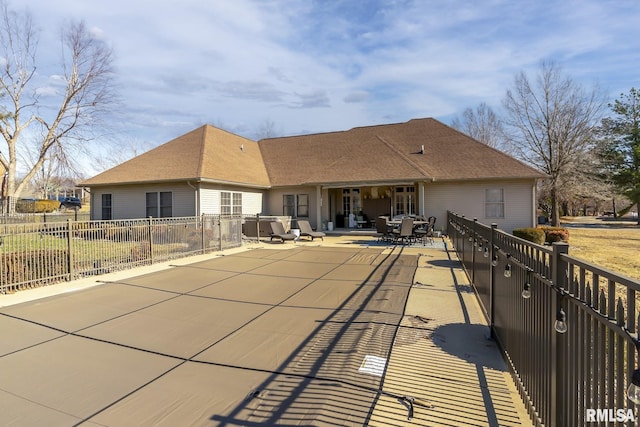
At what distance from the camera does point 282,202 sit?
21.9 metres

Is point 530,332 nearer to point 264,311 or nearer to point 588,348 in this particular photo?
point 588,348

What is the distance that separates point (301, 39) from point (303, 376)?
16.6 m

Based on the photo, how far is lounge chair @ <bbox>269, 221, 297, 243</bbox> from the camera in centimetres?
1542

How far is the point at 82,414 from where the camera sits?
2.78 meters

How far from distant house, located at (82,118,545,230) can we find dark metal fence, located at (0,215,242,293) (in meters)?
5.52

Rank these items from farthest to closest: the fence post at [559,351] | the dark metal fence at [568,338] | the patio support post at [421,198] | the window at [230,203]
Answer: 1. the window at [230,203]
2. the patio support post at [421,198]
3. the fence post at [559,351]
4. the dark metal fence at [568,338]

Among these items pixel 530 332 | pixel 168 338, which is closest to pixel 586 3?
pixel 530 332

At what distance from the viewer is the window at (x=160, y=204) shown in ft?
57.6

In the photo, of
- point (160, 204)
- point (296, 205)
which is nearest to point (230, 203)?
point (160, 204)

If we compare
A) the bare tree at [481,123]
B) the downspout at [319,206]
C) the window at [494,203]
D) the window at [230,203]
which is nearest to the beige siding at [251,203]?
the window at [230,203]

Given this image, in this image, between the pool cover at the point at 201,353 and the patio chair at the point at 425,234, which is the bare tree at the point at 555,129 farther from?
the pool cover at the point at 201,353

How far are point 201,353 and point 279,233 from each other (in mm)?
→ 11935

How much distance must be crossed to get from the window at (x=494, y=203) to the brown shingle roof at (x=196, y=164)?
12498mm

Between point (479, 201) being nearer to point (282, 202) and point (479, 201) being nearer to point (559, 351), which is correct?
point (282, 202)
